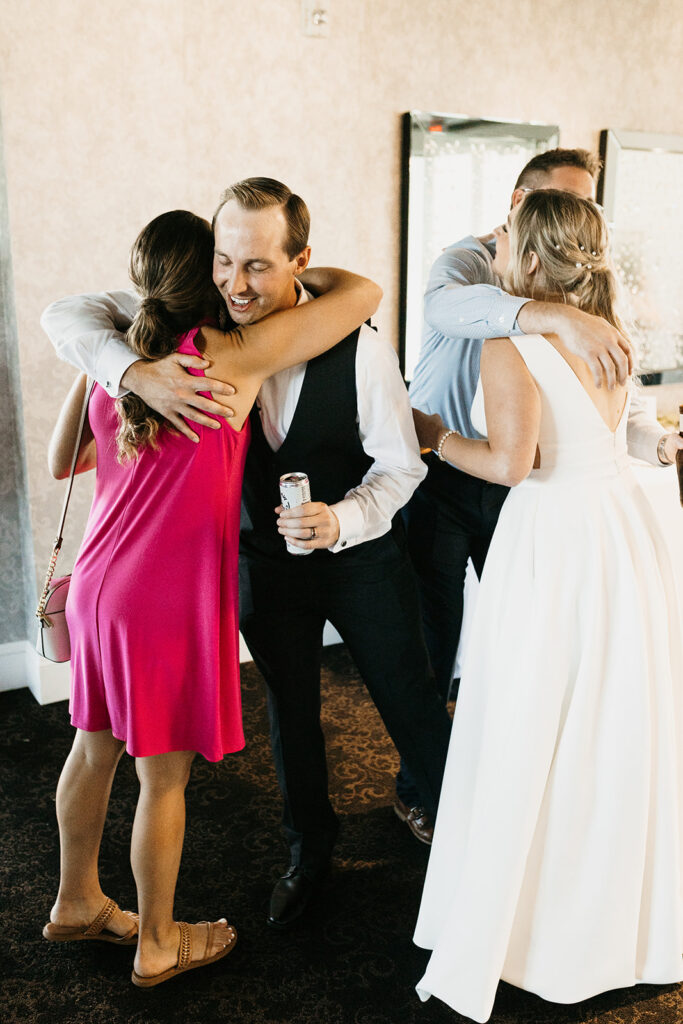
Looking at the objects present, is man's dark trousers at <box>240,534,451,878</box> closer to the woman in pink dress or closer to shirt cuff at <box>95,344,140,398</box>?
the woman in pink dress

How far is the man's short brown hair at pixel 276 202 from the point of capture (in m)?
1.77

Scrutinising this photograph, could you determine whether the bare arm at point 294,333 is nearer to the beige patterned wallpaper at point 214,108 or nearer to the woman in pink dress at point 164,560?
the woman in pink dress at point 164,560

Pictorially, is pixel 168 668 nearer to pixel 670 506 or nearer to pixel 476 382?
pixel 476 382

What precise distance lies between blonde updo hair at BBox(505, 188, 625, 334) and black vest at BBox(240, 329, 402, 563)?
1.26ft

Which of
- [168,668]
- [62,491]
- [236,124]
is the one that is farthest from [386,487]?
[236,124]

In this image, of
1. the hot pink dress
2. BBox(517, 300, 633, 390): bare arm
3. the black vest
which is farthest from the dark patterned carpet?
BBox(517, 300, 633, 390): bare arm

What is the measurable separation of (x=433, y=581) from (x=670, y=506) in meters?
0.66

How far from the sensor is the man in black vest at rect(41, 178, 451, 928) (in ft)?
5.81

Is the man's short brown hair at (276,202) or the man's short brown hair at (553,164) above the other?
→ the man's short brown hair at (553,164)

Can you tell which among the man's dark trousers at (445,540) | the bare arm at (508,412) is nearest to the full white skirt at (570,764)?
the bare arm at (508,412)

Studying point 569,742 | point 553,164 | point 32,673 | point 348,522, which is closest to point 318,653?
point 348,522

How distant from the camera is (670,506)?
2.40m

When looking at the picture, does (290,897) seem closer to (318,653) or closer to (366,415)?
(318,653)

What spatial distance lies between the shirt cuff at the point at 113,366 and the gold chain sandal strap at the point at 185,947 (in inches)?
46.6
